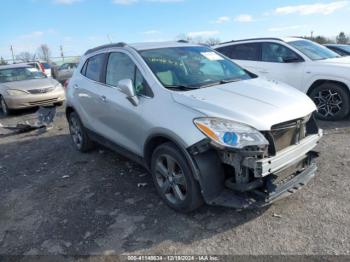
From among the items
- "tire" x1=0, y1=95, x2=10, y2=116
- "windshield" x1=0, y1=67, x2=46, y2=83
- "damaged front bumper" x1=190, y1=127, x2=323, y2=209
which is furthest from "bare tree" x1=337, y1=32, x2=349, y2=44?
"damaged front bumper" x1=190, y1=127, x2=323, y2=209

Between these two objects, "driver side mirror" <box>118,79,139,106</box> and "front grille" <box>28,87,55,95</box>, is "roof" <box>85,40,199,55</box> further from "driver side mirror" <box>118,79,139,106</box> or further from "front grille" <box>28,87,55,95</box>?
"front grille" <box>28,87,55,95</box>

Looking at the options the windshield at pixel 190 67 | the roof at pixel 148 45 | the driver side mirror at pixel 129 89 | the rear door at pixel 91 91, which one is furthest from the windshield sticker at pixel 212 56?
the rear door at pixel 91 91

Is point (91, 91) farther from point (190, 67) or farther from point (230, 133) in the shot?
point (230, 133)

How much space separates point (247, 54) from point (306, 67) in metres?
1.66

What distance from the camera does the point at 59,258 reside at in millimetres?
3139

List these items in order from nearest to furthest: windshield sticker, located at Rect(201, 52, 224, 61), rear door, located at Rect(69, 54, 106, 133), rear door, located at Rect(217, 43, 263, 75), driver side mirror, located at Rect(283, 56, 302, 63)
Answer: windshield sticker, located at Rect(201, 52, 224, 61) → rear door, located at Rect(69, 54, 106, 133) → driver side mirror, located at Rect(283, 56, 302, 63) → rear door, located at Rect(217, 43, 263, 75)

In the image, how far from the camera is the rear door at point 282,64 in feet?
24.0

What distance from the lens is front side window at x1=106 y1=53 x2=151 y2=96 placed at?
404cm

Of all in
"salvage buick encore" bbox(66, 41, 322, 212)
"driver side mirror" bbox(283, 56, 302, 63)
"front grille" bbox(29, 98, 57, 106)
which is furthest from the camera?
"front grille" bbox(29, 98, 57, 106)

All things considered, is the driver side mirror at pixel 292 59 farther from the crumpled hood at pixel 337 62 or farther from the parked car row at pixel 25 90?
the parked car row at pixel 25 90

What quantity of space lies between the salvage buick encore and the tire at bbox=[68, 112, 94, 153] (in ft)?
3.57

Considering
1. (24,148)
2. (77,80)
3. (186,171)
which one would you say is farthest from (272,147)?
(24,148)

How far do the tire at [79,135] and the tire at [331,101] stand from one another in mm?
4620

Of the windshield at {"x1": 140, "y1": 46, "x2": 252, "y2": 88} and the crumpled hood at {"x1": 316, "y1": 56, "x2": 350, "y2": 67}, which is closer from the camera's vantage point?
the windshield at {"x1": 140, "y1": 46, "x2": 252, "y2": 88}
